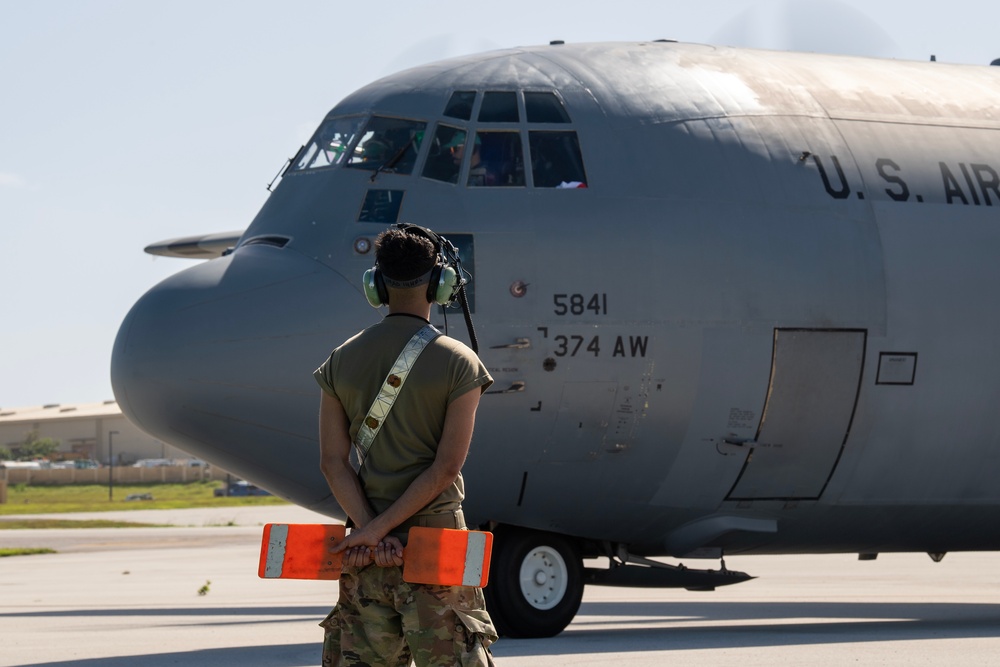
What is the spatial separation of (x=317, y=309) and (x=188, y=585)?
12140 millimetres

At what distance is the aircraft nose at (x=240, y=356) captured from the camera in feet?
39.4

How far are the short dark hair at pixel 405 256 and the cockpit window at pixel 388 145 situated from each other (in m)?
7.19

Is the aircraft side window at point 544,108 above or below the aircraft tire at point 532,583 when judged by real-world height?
above

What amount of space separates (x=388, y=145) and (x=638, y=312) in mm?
2727

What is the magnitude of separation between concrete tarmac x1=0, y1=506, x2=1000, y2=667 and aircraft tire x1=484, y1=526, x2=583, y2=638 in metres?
0.22

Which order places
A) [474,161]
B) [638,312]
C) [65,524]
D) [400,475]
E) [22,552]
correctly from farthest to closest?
[65,524], [22,552], [474,161], [638,312], [400,475]

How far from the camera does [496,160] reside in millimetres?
13109

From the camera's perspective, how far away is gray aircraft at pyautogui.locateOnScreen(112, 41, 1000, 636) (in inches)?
488

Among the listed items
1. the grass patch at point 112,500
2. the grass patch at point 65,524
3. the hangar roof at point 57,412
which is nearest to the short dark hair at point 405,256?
the grass patch at point 65,524

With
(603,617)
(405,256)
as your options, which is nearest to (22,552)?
(603,617)

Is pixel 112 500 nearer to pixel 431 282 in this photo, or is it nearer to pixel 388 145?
pixel 388 145

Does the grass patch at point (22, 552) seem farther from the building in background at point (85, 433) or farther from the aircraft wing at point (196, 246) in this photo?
the building in background at point (85, 433)

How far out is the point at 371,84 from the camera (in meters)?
14.3

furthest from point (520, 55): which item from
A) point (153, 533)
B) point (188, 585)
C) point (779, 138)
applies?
point (153, 533)
